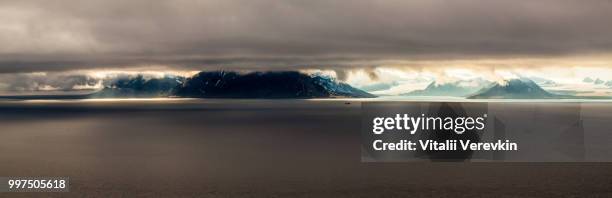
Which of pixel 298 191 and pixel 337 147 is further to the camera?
pixel 337 147

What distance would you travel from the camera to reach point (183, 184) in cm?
4716

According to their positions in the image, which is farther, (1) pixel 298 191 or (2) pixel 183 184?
(2) pixel 183 184

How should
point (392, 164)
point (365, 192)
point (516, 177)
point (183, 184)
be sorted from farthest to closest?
point (392, 164) → point (516, 177) → point (183, 184) → point (365, 192)

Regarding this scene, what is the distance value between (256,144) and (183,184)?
37.9 metres

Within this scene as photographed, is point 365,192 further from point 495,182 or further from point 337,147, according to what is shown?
point 337,147

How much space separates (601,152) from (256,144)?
45547 mm

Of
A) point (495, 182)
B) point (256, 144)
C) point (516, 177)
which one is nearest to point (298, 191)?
point (495, 182)

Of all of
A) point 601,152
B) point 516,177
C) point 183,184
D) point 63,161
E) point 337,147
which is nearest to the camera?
point 183,184

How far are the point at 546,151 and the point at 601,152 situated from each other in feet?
20.7

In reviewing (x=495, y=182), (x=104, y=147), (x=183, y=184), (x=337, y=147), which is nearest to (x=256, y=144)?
(x=337, y=147)

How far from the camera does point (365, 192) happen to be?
1721 inches

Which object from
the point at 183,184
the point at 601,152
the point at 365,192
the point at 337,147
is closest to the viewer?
the point at 365,192

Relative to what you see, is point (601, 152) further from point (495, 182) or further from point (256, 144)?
point (256, 144)

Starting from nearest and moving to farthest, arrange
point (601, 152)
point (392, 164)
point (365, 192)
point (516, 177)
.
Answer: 1. point (365, 192)
2. point (516, 177)
3. point (392, 164)
4. point (601, 152)
